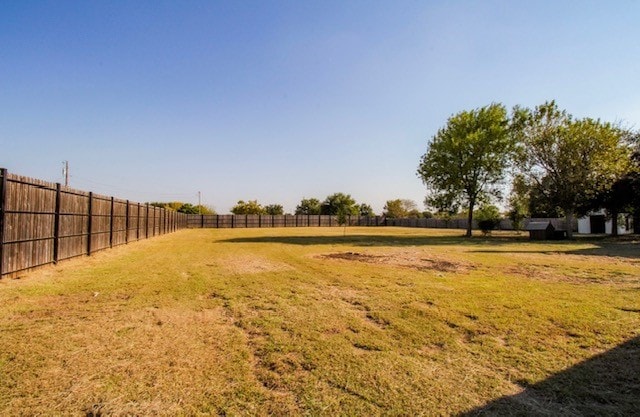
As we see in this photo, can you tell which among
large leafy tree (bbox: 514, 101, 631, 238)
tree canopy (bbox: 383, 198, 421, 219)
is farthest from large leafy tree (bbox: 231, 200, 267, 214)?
large leafy tree (bbox: 514, 101, 631, 238)

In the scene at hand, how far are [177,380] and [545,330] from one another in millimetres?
4533

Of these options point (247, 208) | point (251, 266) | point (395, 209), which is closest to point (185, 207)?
point (247, 208)

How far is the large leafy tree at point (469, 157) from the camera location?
2905 centimetres

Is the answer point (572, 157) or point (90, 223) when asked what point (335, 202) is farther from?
point (90, 223)

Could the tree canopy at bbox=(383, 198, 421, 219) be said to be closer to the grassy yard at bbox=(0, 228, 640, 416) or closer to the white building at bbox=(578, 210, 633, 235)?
the white building at bbox=(578, 210, 633, 235)

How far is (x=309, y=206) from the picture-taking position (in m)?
80.0

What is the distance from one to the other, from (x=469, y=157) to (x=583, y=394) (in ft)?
95.3

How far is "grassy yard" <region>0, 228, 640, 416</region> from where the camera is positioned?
110 inches

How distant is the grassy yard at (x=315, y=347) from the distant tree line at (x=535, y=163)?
23204 millimetres

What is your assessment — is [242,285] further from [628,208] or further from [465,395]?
[628,208]

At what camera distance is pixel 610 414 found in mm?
2648

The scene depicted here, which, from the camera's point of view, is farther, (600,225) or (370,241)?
(600,225)

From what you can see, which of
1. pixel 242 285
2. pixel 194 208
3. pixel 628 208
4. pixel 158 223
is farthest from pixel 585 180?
pixel 194 208

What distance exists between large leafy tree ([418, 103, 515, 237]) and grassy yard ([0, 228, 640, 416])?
76.6 ft
